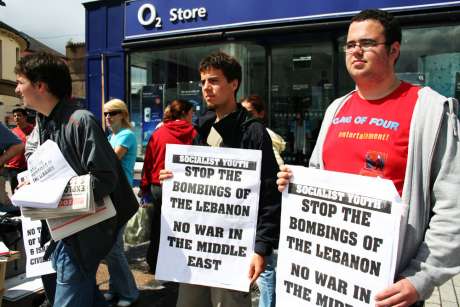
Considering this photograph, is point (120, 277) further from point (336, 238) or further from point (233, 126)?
point (336, 238)

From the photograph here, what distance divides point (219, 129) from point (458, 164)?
3.99 feet

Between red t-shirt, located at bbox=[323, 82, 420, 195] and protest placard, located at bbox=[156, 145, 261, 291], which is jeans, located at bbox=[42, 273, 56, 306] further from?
red t-shirt, located at bbox=[323, 82, 420, 195]

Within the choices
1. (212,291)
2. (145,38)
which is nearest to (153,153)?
(212,291)

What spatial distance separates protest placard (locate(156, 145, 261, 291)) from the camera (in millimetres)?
2139

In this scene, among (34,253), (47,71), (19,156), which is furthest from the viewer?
(19,156)

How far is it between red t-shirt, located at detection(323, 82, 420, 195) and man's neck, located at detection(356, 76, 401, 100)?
2 cm

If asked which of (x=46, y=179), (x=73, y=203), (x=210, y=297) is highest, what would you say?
(x=46, y=179)

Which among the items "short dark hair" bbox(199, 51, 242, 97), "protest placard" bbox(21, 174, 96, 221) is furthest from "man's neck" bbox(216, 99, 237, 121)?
"protest placard" bbox(21, 174, 96, 221)

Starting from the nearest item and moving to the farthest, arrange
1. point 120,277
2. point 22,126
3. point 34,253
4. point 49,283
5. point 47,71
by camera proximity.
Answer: point 47,71 < point 49,283 < point 34,253 < point 120,277 < point 22,126

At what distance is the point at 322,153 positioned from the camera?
1867mm

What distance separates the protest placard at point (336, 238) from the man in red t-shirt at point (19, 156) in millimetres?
6320

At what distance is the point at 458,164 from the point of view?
1.43 meters

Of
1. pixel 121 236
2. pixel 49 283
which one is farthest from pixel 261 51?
pixel 49 283

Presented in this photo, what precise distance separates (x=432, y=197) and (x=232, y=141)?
1068 mm
